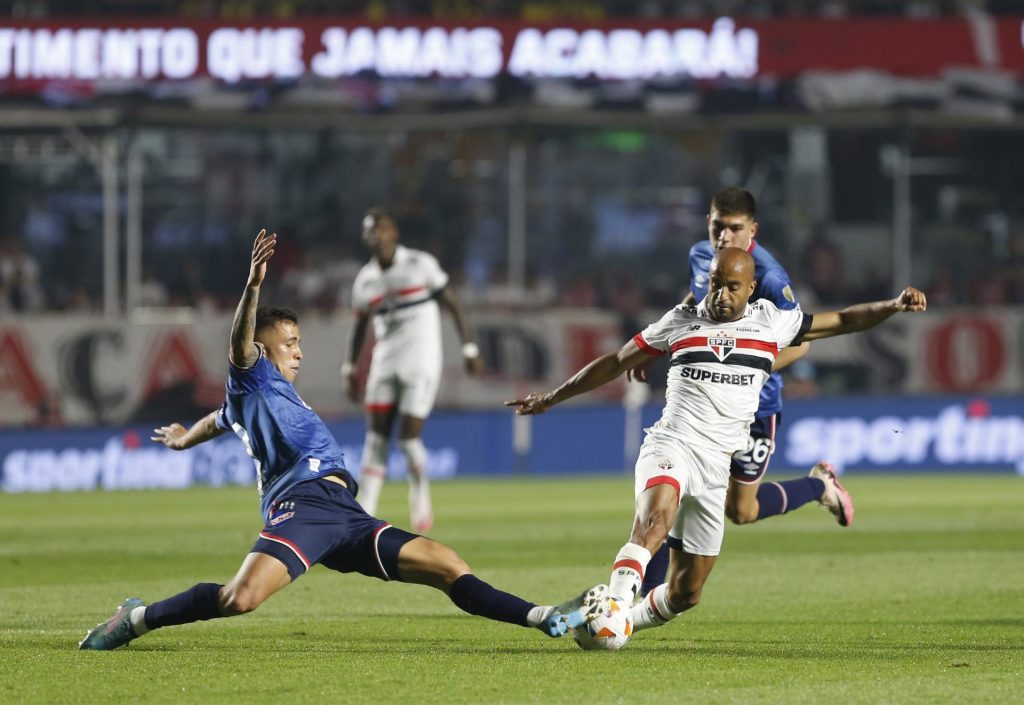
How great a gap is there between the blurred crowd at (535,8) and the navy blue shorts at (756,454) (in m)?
15.8

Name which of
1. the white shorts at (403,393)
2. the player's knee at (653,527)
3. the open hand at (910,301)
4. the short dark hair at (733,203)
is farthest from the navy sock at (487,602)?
the white shorts at (403,393)

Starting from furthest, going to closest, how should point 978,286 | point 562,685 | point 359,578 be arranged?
1. point 978,286
2. point 359,578
3. point 562,685

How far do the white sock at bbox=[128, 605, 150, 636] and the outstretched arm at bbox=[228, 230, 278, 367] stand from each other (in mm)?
1060

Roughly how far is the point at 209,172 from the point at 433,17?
4378 millimetres

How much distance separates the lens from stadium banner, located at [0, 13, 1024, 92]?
75.2 ft

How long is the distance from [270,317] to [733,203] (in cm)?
235

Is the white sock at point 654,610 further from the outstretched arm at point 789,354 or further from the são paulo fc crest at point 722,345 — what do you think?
the outstretched arm at point 789,354

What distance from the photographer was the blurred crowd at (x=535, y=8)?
24297 mm

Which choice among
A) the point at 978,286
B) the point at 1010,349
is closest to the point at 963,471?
the point at 1010,349

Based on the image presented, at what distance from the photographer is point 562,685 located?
21.0 feet

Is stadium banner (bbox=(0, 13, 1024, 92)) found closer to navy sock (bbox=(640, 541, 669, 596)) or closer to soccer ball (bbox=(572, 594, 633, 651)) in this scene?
navy sock (bbox=(640, 541, 669, 596))

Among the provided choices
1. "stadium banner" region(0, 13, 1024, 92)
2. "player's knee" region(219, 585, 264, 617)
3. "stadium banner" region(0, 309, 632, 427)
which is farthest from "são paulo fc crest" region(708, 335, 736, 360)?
"stadium banner" region(0, 13, 1024, 92)

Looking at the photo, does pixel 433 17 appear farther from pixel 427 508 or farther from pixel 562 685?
pixel 562 685

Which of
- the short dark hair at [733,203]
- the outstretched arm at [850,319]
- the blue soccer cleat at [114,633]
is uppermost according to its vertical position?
the short dark hair at [733,203]
